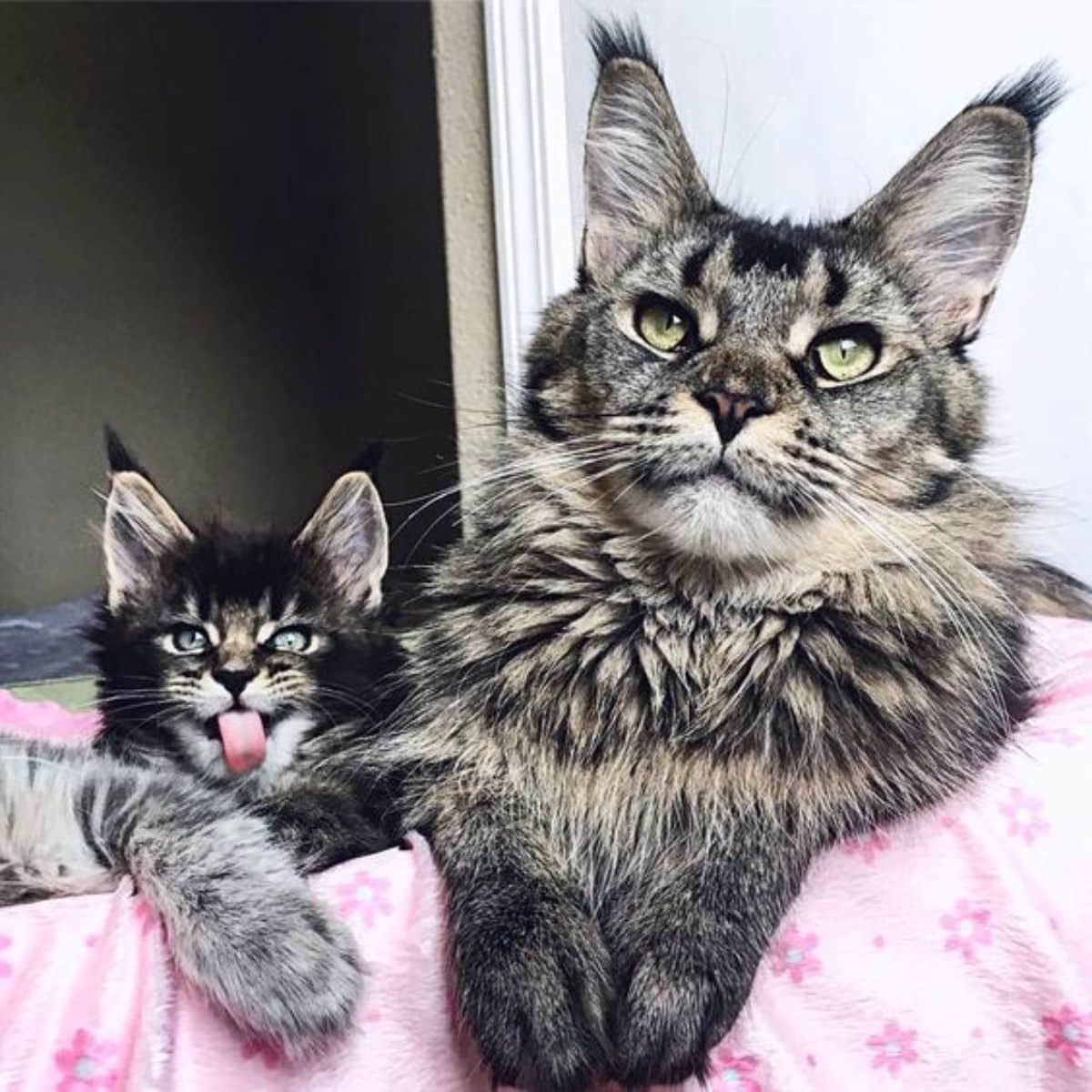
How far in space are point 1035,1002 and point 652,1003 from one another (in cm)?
29

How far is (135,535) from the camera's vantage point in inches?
51.1

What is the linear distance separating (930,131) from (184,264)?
2.71 meters

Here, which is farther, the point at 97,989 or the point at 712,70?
the point at 712,70

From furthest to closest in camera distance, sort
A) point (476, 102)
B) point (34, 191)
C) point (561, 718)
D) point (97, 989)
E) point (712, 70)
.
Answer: point (34, 191) < point (476, 102) < point (712, 70) < point (561, 718) < point (97, 989)

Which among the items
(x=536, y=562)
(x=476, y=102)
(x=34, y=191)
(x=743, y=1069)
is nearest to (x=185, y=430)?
(x=34, y=191)

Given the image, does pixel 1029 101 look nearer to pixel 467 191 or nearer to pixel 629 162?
pixel 629 162

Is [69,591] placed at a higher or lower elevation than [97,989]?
lower

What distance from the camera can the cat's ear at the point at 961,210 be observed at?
1.07 metres

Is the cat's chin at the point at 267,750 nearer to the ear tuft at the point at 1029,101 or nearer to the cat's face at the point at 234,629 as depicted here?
the cat's face at the point at 234,629

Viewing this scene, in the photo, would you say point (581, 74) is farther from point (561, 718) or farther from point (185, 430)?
point (185, 430)

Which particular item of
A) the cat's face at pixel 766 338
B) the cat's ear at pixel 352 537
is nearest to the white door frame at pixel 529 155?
the cat's ear at pixel 352 537

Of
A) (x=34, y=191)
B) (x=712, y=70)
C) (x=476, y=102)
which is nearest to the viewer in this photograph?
(x=712, y=70)

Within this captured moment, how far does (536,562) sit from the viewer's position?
1107 mm

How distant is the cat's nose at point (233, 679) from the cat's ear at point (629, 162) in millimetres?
521
